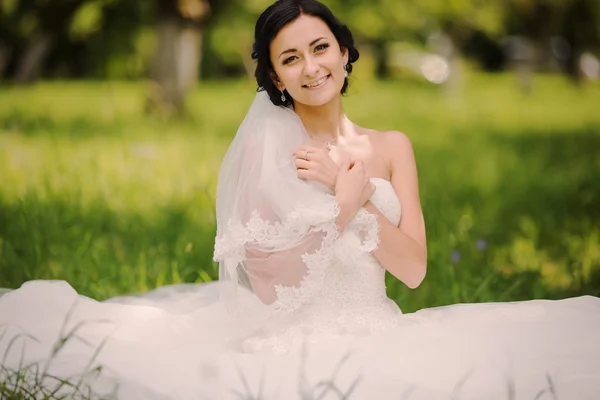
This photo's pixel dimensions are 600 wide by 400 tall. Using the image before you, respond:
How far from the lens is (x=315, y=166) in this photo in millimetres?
2889

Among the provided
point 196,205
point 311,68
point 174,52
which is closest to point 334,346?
point 311,68

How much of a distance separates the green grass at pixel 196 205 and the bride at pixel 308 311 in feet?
2.45

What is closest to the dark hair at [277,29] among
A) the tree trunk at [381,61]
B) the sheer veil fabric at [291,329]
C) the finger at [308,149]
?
the sheer veil fabric at [291,329]

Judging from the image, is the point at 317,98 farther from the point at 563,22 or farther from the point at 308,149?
the point at 563,22

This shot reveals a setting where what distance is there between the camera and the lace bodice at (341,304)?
2895 millimetres

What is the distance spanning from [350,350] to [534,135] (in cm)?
1063

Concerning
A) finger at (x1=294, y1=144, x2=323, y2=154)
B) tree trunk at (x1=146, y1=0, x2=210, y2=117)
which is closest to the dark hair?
finger at (x1=294, y1=144, x2=323, y2=154)

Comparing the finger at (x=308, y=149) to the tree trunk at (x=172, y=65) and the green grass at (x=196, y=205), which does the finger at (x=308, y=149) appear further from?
the tree trunk at (x=172, y=65)

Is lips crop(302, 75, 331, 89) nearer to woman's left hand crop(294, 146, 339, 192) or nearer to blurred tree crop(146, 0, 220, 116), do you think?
woman's left hand crop(294, 146, 339, 192)

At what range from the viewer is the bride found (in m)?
2.67

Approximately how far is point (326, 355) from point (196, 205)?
345 centimetres

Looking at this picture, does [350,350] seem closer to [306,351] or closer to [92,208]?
[306,351]

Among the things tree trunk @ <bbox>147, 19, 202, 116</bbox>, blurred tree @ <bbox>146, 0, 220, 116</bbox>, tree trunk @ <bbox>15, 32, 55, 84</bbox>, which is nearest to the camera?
blurred tree @ <bbox>146, 0, 220, 116</bbox>

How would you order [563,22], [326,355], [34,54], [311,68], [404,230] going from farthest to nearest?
1. [563,22]
2. [34,54]
3. [404,230]
4. [311,68]
5. [326,355]
